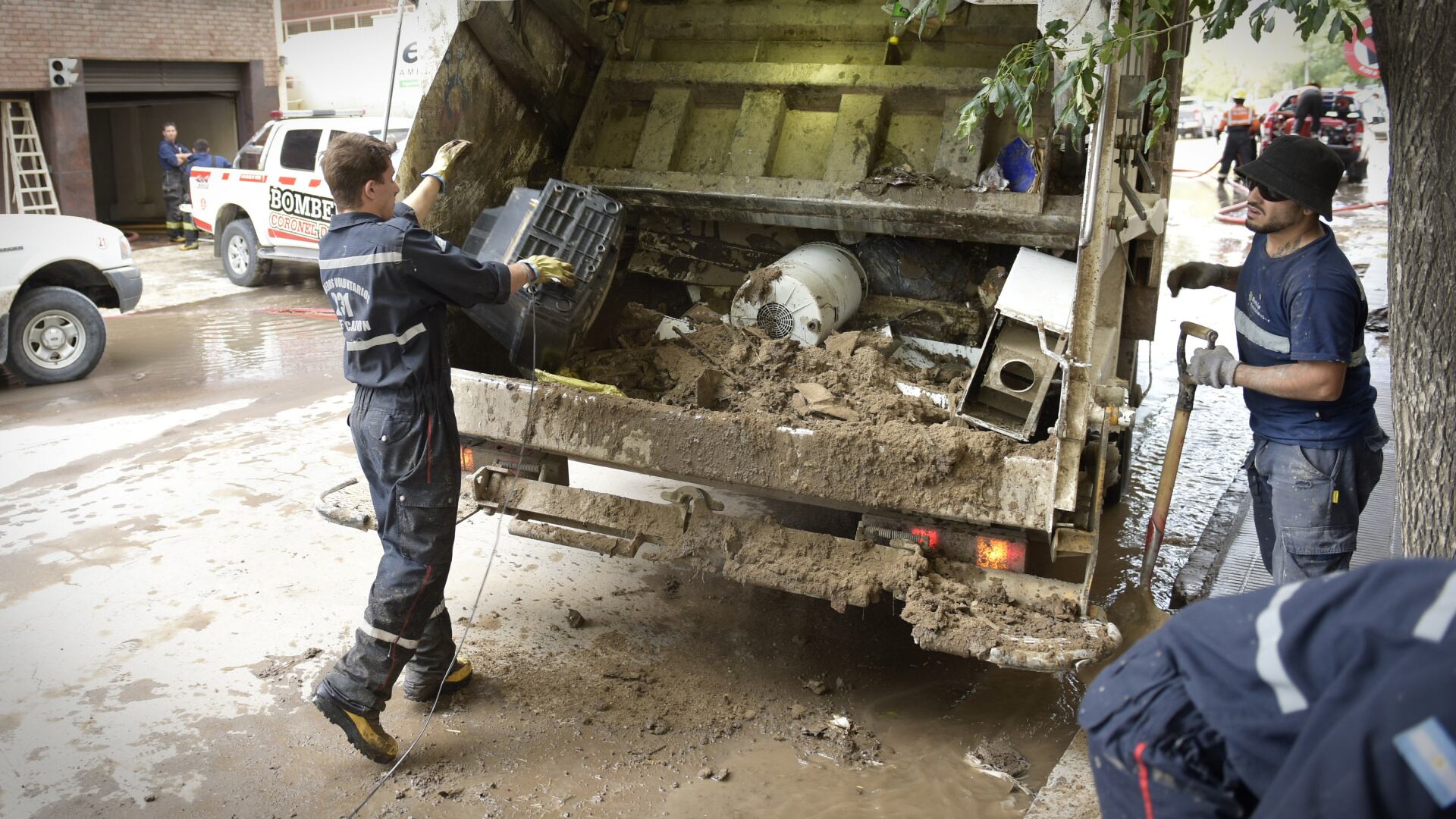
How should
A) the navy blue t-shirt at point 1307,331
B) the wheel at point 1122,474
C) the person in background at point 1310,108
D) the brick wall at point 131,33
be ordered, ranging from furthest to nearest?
the person in background at point 1310,108 < the brick wall at point 131,33 < the wheel at point 1122,474 < the navy blue t-shirt at point 1307,331

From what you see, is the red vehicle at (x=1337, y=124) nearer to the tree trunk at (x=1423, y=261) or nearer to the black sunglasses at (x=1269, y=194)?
the black sunglasses at (x=1269, y=194)

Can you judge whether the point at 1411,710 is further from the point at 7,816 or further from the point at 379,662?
the point at 7,816

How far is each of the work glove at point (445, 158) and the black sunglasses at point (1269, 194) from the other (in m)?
2.45

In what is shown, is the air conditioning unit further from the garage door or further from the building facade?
the garage door

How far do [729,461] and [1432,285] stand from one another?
182 cm

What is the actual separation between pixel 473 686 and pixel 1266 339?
2618 mm

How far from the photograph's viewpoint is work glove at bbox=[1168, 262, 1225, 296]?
11.7 feet

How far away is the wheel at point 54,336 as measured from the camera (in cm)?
714

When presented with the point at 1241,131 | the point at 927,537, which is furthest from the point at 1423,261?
the point at 1241,131

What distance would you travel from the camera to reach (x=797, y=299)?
13.7 feet

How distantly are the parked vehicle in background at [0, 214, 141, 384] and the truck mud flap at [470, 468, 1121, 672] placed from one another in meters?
5.14

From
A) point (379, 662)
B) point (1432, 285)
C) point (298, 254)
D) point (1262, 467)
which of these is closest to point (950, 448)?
point (1262, 467)

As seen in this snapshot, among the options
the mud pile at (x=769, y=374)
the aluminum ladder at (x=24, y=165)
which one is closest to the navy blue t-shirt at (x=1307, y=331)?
the mud pile at (x=769, y=374)

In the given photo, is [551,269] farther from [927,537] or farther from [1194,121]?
[1194,121]
